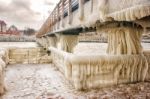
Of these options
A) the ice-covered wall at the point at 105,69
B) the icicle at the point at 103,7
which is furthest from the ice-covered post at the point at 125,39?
the icicle at the point at 103,7

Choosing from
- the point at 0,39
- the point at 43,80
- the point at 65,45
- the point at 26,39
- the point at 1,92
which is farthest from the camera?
the point at 26,39

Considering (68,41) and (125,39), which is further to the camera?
(68,41)

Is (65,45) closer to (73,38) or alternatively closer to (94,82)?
(73,38)

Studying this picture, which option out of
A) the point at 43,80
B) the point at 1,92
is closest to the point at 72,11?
the point at 43,80

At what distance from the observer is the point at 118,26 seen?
24.4ft

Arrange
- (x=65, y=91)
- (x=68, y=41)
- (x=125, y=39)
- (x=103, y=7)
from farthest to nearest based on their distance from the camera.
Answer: (x=68, y=41) → (x=125, y=39) → (x=65, y=91) → (x=103, y=7)

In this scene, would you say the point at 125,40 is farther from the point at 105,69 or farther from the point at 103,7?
the point at 103,7

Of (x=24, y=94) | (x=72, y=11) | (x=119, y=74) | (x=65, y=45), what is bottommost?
(x=24, y=94)

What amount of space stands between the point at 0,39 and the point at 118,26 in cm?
6515

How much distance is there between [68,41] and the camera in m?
13.1

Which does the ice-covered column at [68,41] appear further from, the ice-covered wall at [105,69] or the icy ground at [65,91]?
the ice-covered wall at [105,69]

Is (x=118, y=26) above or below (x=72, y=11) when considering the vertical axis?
below

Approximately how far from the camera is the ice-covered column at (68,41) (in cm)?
1297

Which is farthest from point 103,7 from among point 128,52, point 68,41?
point 68,41
